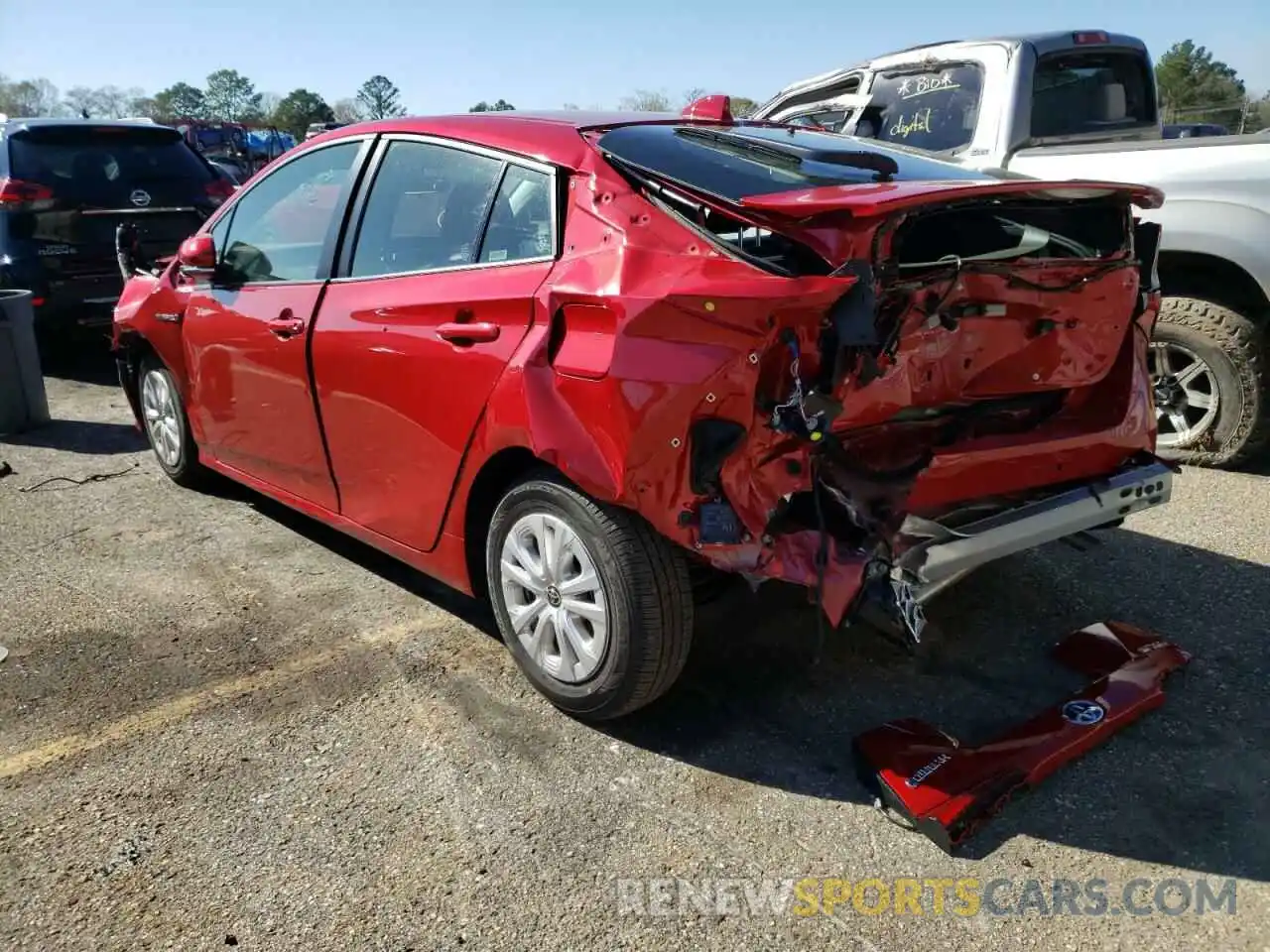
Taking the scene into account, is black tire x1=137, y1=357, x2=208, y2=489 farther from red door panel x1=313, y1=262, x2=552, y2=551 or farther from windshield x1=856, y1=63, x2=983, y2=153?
windshield x1=856, y1=63, x2=983, y2=153

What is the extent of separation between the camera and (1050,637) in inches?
145

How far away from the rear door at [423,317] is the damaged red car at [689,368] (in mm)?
12

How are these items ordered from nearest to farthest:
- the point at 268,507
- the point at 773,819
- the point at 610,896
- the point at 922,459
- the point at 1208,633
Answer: the point at 610,896 → the point at 773,819 → the point at 922,459 → the point at 1208,633 → the point at 268,507

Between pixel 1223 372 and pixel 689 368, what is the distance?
154 inches

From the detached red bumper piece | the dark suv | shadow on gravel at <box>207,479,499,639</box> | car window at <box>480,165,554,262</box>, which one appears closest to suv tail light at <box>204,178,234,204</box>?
the dark suv

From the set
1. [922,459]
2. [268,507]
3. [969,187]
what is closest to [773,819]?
[922,459]

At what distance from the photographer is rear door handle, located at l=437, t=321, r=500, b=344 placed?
9.92 feet

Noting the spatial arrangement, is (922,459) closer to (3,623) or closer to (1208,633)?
(1208,633)

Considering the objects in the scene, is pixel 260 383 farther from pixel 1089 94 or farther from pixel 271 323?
pixel 1089 94

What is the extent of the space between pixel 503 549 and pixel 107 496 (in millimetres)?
3170

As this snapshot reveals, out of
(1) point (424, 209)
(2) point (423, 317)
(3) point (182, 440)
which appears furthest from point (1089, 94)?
(3) point (182, 440)

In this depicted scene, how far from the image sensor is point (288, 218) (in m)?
4.21

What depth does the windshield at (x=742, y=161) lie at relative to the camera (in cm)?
293

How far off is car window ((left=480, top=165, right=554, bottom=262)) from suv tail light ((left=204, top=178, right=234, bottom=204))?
20.5 feet
